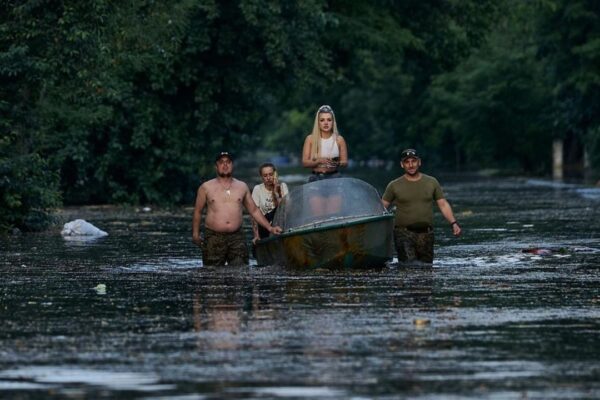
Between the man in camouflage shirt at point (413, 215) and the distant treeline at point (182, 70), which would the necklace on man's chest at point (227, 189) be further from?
the distant treeline at point (182, 70)

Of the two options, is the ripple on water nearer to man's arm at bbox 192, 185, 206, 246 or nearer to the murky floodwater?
the murky floodwater

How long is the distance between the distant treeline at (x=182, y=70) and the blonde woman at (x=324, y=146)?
27.4 ft

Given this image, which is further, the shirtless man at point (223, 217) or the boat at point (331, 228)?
the shirtless man at point (223, 217)

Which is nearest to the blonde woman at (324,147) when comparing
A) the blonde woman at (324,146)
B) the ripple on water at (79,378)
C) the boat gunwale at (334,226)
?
the blonde woman at (324,146)

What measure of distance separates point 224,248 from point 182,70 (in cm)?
2401

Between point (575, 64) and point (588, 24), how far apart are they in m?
1.54

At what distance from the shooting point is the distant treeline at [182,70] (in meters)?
30.0

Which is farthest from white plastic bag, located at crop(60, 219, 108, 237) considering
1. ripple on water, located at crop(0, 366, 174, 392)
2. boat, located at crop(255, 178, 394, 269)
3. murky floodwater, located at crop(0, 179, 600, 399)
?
ripple on water, located at crop(0, 366, 174, 392)

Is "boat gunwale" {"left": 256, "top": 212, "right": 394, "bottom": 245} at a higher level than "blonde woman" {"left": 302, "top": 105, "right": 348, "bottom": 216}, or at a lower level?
lower

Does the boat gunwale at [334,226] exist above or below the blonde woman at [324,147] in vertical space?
below

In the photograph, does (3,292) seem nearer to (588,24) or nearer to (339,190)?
(339,190)

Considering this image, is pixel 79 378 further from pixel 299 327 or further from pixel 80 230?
pixel 80 230

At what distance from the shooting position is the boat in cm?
2075

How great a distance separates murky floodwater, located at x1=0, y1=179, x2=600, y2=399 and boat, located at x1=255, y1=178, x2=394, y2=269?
26 centimetres
